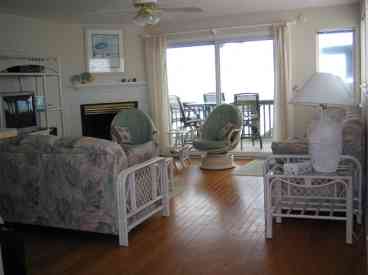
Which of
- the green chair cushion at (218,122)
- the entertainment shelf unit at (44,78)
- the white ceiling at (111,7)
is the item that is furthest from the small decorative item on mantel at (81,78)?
the green chair cushion at (218,122)

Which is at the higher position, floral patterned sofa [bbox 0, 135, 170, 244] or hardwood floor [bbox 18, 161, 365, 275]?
floral patterned sofa [bbox 0, 135, 170, 244]

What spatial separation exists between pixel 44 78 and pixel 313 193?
4.32 m

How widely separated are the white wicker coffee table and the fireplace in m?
4.26

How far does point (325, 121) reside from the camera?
3.45 meters

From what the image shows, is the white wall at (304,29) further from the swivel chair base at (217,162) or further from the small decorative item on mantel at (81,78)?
the small decorative item on mantel at (81,78)

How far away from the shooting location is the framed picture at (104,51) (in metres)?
7.55

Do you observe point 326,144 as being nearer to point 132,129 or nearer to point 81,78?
point 132,129

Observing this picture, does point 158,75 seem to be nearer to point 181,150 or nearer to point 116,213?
point 181,150

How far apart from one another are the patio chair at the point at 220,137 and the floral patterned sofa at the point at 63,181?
9.04ft

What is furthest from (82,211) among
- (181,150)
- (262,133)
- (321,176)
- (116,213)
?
(262,133)

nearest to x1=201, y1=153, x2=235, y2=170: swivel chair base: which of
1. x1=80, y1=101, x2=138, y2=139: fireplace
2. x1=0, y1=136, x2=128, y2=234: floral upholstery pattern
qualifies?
x1=80, y1=101, x2=138, y2=139: fireplace

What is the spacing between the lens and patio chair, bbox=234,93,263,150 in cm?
771

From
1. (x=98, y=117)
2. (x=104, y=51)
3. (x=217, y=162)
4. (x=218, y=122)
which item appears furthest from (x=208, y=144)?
(x=104, y=51)

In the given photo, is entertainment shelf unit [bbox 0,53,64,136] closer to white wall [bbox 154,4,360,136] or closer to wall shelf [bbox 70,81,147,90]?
wall shelf [bbox 70,81,147,90]
